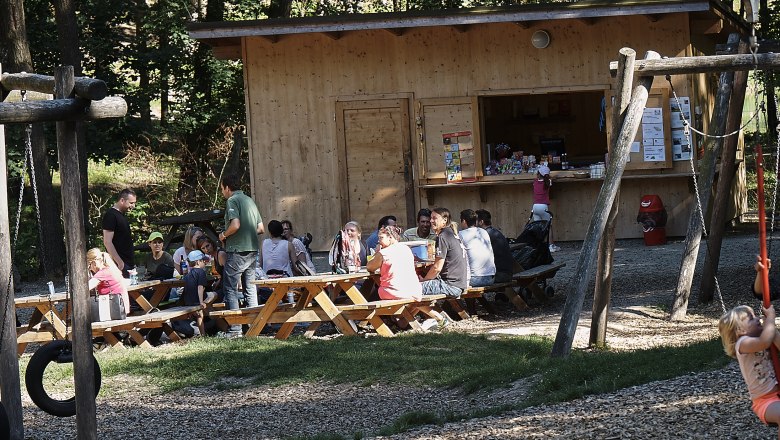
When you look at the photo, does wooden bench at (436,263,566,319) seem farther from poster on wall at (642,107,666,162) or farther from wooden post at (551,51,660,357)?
poster on wall at (642,107,666,162)

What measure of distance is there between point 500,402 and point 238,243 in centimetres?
471

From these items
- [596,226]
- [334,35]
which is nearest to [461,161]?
[334,35]

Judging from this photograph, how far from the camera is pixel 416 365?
10.0 meters

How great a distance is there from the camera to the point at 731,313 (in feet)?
18.7

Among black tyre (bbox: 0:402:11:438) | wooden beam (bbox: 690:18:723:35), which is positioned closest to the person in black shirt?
wooden beam (bbox: 690:18:723:35)

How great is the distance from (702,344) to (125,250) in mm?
6797

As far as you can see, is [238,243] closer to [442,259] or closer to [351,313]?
[351,313]

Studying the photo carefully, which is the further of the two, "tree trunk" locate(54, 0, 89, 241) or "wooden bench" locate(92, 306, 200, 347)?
"tree trunk" locate(54, 0, 89, 241)

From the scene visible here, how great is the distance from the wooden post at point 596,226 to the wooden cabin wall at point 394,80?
340 inches

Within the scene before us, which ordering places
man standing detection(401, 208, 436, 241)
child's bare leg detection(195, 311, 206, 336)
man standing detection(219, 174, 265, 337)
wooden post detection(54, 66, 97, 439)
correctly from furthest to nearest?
man standing detection(401, 208, 436, 241) → child's bare leg detection(195, 311, 206, 336) → man standing detection(219, 174, 265, 337) → wooden post detection(54, 66, 97, 439)

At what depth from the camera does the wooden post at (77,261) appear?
24.3 ft

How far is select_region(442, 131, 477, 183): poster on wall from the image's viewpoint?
734 inches

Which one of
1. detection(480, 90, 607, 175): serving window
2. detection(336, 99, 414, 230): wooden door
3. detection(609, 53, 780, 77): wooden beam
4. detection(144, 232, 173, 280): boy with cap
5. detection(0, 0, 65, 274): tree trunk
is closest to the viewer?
detection(609, 53, 780, 77): wooden beam

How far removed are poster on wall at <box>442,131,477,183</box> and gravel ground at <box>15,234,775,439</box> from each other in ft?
16.8
